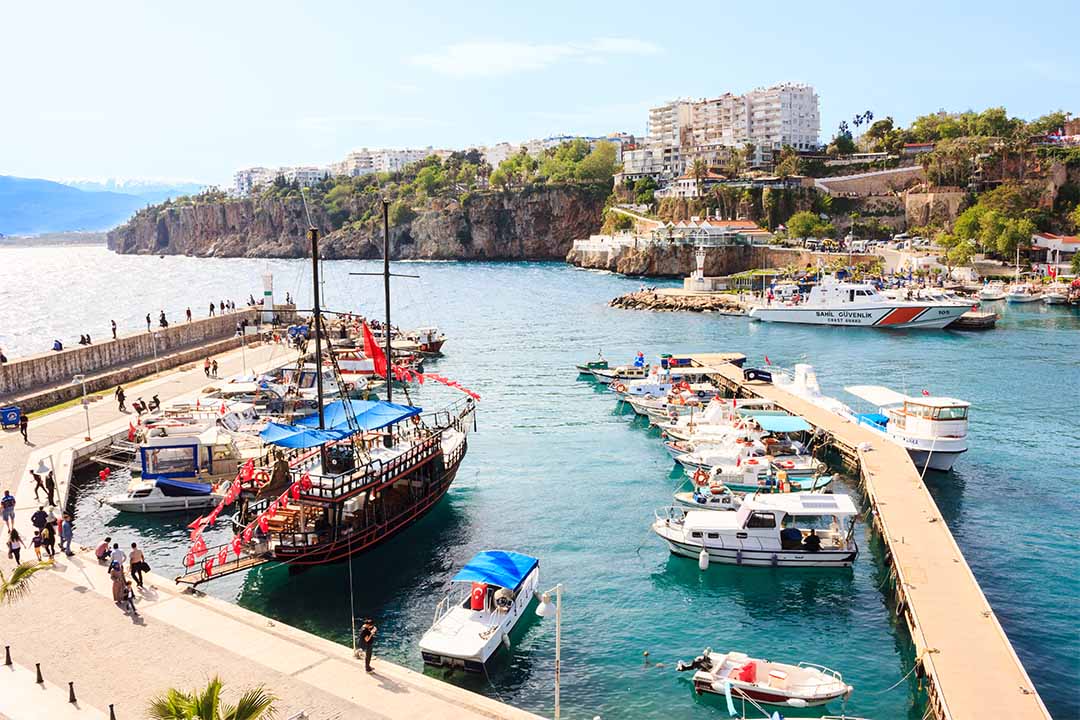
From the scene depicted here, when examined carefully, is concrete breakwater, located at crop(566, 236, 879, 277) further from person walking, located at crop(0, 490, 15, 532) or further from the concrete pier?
the concrete pier

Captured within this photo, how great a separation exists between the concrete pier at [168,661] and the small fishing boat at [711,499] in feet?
53.3

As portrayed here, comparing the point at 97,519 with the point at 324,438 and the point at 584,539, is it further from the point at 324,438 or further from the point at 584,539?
the point at 584,539

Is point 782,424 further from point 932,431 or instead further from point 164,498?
point 164,498

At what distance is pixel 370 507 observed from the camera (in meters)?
29.0

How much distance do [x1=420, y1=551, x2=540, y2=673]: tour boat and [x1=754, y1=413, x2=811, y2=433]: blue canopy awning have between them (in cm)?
1748

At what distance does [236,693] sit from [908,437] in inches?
1191

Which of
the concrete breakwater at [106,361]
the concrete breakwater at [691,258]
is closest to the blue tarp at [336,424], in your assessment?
the concrete breakwater at [106,361]

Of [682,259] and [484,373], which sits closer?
[484,373]

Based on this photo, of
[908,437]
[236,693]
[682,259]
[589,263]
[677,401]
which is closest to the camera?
[236,693]

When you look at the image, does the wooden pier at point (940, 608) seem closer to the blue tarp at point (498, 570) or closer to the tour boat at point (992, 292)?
the blue tarp at point (498, 570)

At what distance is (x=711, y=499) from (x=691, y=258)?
347ft

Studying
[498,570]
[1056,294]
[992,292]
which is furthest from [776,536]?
[992,292]

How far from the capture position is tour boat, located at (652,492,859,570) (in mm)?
28094

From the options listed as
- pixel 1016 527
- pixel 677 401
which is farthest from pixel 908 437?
pixel 677 401
